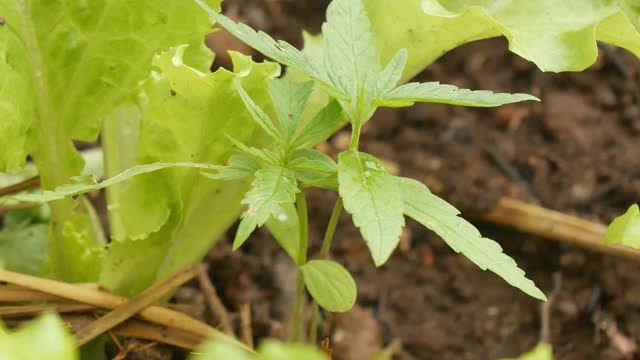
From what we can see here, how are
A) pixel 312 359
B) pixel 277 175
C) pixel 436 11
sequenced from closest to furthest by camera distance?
pixel 312 359, pixel 277 175, pixel 436 11

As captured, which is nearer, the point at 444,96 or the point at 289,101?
the point at 444,96

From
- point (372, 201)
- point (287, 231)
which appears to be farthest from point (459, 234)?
point (287, 231)

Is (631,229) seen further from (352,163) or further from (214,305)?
(214,305)

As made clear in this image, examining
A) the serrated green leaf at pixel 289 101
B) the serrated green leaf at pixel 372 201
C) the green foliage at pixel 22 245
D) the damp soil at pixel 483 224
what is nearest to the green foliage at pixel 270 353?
the serrated green leaf at pixel 372 201

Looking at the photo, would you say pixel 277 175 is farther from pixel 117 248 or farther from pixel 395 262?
pixel 395 262

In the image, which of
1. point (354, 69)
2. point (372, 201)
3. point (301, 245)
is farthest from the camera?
point (301, 245)

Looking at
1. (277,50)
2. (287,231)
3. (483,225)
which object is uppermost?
(277,50)

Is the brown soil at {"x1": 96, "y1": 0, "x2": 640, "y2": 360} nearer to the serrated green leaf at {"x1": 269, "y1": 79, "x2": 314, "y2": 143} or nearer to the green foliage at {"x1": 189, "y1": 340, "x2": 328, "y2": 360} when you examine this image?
the serrated green leaf at {"x1": 269, "y1": 79, "x2": 314, "y2": 143}

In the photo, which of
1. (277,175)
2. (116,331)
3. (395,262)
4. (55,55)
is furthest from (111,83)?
(395,262)
